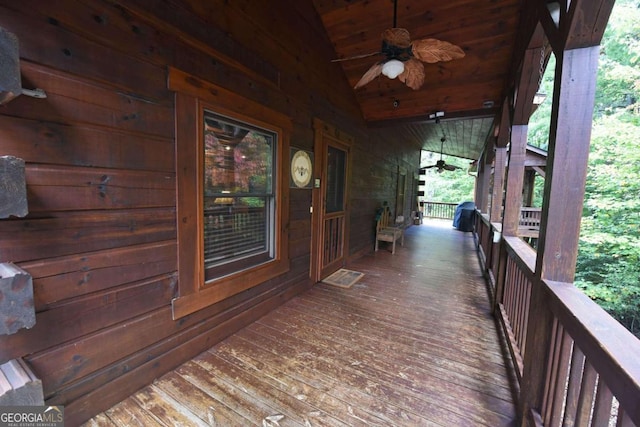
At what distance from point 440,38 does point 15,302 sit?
4145 millimetres

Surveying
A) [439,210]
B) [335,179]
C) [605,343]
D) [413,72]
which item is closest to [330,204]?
[335,179]

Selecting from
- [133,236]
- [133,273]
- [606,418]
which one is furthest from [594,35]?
[133,273]

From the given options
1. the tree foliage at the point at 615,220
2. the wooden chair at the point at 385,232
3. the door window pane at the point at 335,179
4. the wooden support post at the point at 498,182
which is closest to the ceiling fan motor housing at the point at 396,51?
the door window pane at the point at 335,179

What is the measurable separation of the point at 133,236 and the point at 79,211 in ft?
0.95

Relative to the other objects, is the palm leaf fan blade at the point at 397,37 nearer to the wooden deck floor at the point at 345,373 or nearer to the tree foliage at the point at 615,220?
the wooden deck floor at the point at 345,373

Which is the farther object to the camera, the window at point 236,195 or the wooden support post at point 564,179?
the window at point 236,195

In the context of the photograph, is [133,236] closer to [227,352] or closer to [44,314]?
[44,314]

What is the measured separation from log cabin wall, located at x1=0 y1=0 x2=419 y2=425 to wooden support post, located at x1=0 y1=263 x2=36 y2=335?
13.7 inches

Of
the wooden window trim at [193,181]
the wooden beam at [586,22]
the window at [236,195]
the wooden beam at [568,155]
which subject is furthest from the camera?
the window at [236,195]

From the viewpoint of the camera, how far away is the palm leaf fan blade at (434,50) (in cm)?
214

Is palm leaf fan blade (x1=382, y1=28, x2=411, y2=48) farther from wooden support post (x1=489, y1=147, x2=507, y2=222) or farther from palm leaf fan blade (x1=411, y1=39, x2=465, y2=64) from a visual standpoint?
wooden support post (x1=489, y1=147, x2=507, y2=222)

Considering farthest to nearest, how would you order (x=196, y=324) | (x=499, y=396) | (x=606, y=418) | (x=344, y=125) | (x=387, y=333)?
(x=344, y=125) → (x=387, y=333) → (x=196, y=324) → (x=499, y=396) → (x=606, y=418)

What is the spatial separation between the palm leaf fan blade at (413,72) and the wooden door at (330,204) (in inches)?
43.9

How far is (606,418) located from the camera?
0.88 meters
